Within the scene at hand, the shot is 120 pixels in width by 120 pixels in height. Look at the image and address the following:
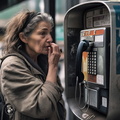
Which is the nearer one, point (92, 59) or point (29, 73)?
point (29, 73)

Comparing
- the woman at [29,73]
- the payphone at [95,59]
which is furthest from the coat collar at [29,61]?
the payphone at [95,59]

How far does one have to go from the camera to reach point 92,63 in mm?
1605

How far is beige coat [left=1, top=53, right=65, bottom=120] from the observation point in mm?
1393

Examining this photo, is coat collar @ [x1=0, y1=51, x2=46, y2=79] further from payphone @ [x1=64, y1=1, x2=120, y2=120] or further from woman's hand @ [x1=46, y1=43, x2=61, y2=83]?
payphone @ [x1=64, y1=1, x2=120, y2=120]

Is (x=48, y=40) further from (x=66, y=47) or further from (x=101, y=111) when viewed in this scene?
(x=101, y=111)

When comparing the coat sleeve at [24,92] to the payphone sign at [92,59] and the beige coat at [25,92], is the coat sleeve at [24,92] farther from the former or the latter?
the payphone sign at [92,59]

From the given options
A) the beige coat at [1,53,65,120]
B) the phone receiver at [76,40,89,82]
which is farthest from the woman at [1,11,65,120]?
the phone receiver at [76,40,89,82]

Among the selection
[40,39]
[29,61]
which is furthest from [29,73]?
[40,39]

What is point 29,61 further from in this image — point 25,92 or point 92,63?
point 92,63

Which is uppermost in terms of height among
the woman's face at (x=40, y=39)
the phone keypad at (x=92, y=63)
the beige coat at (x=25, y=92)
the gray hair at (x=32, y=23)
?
the gray hair at (x=32, y=23)

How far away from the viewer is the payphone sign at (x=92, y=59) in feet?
5.03

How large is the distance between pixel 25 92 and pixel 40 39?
335 millimetres

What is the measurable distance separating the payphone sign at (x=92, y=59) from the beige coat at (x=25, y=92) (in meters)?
0.28

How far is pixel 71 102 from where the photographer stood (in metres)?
1.91
